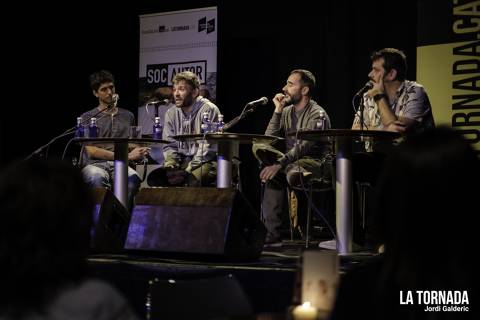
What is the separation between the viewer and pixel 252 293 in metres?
2.86

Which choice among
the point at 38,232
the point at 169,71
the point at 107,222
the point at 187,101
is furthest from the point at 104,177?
the point at 38,232

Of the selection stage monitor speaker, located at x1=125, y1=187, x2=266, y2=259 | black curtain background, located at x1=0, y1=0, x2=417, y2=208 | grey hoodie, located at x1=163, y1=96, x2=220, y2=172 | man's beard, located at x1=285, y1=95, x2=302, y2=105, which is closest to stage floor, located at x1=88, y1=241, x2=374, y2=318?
stage monitor speaker, located at x1=125, y1=187, x2=266, y2=259

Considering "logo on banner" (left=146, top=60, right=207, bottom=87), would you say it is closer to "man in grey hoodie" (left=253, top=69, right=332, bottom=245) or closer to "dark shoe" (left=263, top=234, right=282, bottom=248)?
Result: "man in grey hoodie" (left=253, top=69, right=332, bottom=245)

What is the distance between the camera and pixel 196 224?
321 cm

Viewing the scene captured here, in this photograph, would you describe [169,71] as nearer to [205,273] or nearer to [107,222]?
[107,222]

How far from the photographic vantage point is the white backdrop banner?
6.62 metres

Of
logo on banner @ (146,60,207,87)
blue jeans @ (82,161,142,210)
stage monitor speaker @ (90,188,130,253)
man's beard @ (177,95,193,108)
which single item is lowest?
stage monitor speaker @ (90,188,130,253)

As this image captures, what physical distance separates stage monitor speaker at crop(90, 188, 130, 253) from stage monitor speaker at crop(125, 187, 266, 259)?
0.27m

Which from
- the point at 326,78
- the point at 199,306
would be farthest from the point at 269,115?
the point at 199,306

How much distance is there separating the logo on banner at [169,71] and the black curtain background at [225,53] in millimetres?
393

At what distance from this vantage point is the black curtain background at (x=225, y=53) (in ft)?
20.7

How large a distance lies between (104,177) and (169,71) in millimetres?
2164

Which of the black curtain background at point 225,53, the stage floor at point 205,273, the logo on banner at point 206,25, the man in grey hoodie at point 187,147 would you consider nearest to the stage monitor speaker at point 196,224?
the stage floor at point 205,273

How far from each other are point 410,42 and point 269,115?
1596 millimetres
